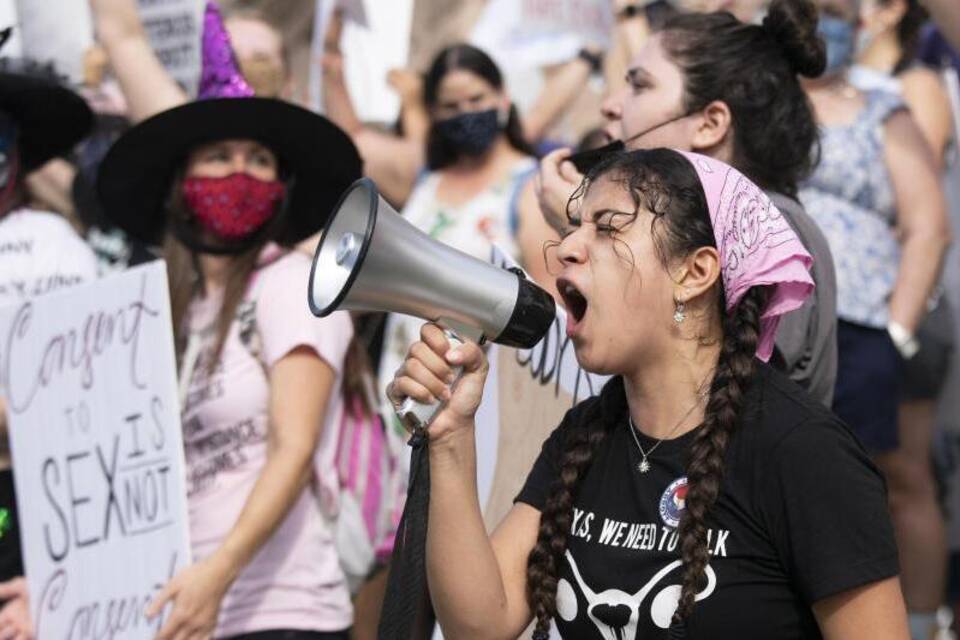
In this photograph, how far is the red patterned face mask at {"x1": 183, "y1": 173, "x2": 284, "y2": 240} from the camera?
4512mm

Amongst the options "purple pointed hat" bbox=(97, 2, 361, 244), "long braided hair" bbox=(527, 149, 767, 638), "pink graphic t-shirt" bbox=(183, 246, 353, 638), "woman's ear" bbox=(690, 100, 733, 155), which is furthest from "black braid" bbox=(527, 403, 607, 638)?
"purple pointed hat" bbox=(97, 2, 361, 244)

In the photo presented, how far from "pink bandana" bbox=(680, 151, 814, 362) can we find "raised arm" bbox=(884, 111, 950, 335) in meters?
2.53

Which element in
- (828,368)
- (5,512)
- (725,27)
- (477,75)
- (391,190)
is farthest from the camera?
(391,190)

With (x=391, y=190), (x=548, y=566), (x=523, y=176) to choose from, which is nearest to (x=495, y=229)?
(x=523, y=176)

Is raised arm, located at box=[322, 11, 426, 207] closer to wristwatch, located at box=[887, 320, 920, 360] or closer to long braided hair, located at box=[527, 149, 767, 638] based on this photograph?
wristwatch, located at box=[887, 320, 920, 360]

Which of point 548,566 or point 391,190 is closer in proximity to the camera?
point 548,566

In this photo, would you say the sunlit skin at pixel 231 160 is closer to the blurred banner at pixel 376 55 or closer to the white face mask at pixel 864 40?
the blurred banner at pixel 376 55

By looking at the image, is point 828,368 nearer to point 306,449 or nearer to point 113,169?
point 306,449

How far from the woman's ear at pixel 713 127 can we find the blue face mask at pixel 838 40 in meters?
1.97

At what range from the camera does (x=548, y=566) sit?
9.46ft

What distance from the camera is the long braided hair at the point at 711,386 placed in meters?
2.77

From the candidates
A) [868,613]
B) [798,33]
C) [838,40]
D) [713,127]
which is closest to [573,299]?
[868,613]

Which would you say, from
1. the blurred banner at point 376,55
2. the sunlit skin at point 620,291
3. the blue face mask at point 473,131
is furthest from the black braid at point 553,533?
the blurred banner at point 376,55

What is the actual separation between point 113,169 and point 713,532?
2.54m
